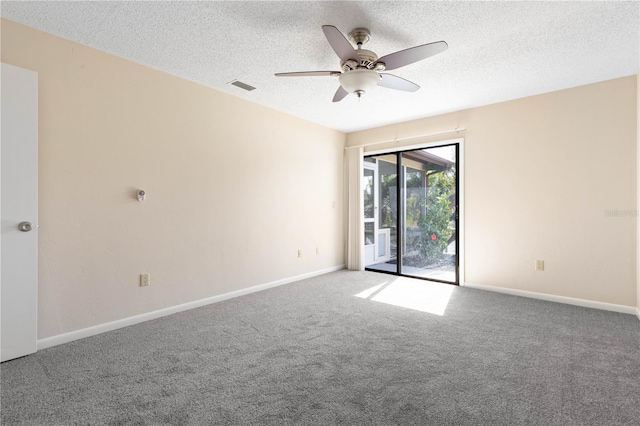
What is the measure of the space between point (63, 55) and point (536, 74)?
438cm

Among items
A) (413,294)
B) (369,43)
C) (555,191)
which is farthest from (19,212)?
(555,191)

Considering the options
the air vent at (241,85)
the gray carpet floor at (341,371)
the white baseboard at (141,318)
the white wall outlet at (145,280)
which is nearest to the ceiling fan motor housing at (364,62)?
the air vent at (241,85)

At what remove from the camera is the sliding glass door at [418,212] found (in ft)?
15.5

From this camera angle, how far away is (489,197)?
13.9ft

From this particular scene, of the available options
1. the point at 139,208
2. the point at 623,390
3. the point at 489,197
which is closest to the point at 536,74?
the point at 489,197

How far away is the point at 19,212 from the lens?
2.32m

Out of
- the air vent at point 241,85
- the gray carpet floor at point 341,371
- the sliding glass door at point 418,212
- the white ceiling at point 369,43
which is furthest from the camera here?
the sliding glass door at point 418,212

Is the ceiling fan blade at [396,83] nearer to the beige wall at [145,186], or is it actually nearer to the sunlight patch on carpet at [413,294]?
the beige wall at [145,186]

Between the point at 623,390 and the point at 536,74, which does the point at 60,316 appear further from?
the point at 536,74

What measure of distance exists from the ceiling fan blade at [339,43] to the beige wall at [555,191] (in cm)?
278

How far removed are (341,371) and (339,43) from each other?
223cm

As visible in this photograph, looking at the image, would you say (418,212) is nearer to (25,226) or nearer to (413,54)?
(413,54)

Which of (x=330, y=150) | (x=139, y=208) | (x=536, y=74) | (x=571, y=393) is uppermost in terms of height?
(x=536, y=74)

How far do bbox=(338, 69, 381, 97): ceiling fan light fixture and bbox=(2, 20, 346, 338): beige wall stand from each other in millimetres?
1898
